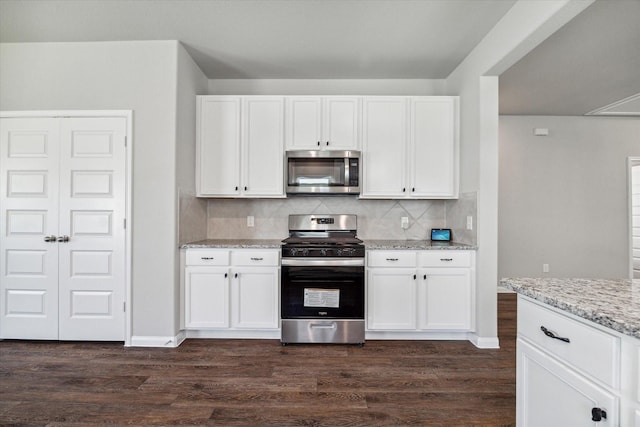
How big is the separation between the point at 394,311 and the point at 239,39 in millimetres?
2812

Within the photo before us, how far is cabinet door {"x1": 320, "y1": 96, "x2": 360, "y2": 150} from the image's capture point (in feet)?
10.8

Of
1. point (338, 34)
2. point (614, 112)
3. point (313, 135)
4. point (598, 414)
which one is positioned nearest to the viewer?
point (598, 414)

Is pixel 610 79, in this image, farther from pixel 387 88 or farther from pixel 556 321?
pixel 556 321

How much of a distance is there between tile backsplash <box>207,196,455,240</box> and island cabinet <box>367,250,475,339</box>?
2.26ft

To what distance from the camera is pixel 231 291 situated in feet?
9.77

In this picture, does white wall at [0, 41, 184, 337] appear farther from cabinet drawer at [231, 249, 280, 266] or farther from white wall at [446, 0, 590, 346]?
white wall at [446, 0, 590, 346]

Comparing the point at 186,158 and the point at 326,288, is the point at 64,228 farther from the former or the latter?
the point at 326,288

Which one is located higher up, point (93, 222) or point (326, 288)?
point (93, 222)

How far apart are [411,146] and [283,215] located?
1559 mm

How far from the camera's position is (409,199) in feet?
11.5

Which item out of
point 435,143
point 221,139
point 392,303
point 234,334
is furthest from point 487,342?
point 221,139

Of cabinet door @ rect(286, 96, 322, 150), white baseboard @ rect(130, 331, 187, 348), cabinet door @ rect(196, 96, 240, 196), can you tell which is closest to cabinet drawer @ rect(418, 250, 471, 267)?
cabinet door @ rect(286, 96, 322, 150)

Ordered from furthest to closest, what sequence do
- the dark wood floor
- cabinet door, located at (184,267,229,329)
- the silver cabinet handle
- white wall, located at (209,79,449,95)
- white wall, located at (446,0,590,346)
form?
white wall, located at (209,79,449,95) < cabinet door, located at (184,267,229,329) < white wall, located at (446,0,590,346) < the dark wood floor < the silver cabinet handle

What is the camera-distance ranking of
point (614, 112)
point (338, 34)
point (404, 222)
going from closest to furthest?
point (338, 34), point (404, 222), point (614, 112)
